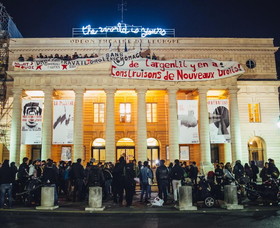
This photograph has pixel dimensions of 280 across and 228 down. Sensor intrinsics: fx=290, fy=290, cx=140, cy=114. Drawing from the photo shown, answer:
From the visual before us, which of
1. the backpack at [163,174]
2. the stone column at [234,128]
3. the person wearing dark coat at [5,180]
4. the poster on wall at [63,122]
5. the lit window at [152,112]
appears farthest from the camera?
the lit window at [152,112]

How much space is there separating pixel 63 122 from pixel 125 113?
773 centimetres

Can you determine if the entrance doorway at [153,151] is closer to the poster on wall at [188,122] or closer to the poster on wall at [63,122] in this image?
the poster on wall at [188,122]

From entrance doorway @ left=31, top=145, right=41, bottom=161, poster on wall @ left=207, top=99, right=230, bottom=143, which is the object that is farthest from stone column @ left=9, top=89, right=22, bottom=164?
poster on wall @ left=207, top=99, right=230, bottom=143

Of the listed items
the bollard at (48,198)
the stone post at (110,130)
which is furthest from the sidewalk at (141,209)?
the stone post at (110,130)

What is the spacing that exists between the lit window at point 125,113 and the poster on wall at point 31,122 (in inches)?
346

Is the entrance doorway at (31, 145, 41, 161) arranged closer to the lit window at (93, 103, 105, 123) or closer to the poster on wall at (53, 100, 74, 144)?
the poster on wall at (53, 100, 74, 144)

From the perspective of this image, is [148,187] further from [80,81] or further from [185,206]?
[80,81]

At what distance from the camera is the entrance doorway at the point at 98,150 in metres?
31.6

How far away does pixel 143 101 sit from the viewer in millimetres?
27469

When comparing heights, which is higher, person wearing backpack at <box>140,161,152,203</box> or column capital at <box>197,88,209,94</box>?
column capital at <box>197,88,209,94</box>

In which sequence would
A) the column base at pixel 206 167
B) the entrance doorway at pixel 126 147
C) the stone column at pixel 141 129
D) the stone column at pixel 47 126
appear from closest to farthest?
the stone column at pixel 47 126
the column base at pixel 206 167
the stone column at pixel 141 129
the entrance doorway at pixel 126 147

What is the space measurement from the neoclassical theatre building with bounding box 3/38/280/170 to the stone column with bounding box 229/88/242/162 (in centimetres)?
9

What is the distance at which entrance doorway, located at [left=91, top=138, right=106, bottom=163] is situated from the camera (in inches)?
1244

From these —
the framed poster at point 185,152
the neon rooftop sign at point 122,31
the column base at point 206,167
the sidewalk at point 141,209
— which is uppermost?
the neon rooftop sign at point 122,31
